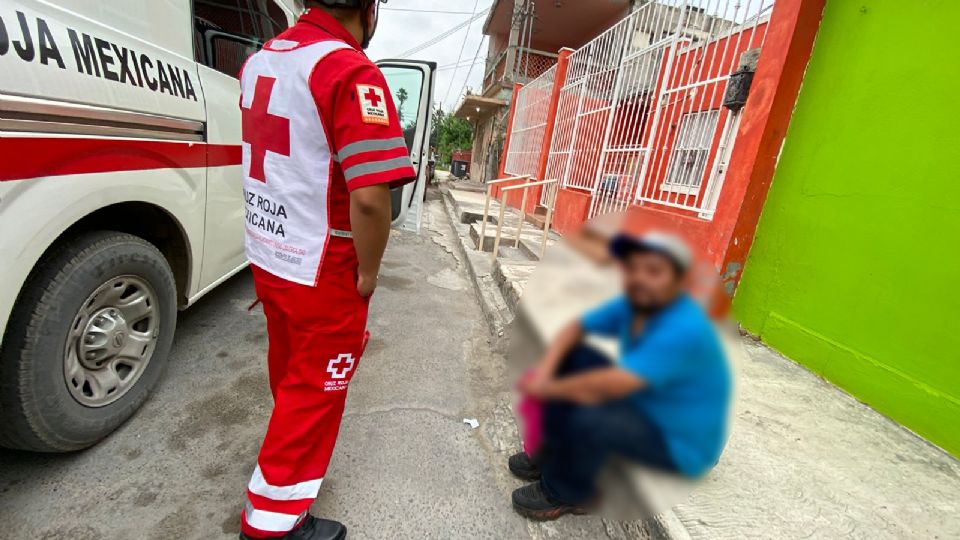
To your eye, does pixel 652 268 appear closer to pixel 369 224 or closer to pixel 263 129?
pixel 369 224

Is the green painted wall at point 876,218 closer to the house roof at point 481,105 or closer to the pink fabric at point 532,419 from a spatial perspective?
the pink fabric at point 532,419

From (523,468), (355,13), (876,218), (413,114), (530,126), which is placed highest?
(530,126)

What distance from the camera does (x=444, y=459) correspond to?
193cm

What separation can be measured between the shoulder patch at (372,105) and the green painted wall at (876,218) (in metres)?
2.51

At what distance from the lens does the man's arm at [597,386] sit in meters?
0.32

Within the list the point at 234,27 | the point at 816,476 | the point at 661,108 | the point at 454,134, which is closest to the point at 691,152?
the point at 661,108

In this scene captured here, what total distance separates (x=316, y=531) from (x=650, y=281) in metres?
1.54

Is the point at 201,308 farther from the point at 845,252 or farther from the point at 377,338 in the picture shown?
the point at 845,252

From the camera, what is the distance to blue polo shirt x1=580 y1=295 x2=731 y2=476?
0.31 meters

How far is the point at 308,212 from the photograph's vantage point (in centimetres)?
125

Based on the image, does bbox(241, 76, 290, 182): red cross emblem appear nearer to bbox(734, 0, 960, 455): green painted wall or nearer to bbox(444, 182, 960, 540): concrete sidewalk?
bbox(444, 182, 960, 540): concrete sidewalk

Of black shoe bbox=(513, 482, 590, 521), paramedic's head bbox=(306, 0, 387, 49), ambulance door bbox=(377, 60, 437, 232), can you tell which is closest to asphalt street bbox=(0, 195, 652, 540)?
black shoe bbox=(513, 482, 590, 521)

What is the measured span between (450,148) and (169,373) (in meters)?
32.4

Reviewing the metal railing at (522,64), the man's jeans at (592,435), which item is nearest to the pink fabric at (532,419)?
the man's jeans at (592,435)
